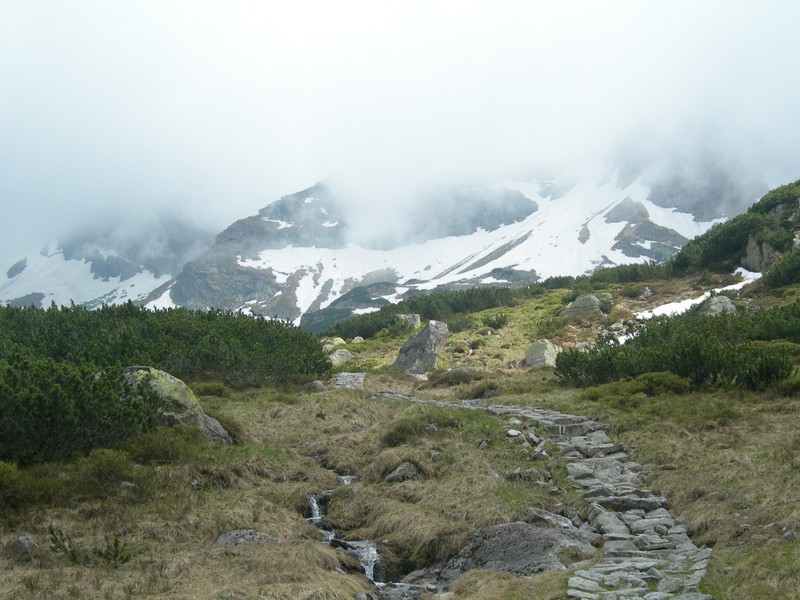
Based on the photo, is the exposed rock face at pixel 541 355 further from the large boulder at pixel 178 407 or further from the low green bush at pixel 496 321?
the large boulder at pixel 178 407

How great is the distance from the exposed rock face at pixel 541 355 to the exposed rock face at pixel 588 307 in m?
11.1

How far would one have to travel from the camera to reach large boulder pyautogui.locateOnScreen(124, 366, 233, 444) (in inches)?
618

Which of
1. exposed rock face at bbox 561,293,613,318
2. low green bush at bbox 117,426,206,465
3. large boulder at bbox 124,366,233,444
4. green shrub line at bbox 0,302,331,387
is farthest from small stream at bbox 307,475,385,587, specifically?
exposed rock face at bbox 561,293,613,318

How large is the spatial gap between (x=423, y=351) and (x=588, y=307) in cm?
1564

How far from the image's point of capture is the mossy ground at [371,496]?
7828 millimetres

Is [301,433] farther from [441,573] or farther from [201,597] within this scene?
[201,597]

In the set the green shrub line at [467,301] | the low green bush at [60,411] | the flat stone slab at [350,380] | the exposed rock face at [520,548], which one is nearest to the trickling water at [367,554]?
the exposed rock face at [520,548]

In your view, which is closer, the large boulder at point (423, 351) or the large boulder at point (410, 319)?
the large boulder at point (423, 351)

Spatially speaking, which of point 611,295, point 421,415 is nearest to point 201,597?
point 421,415

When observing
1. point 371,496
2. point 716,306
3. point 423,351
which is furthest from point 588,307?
point 371,496

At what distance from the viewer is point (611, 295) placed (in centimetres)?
5053

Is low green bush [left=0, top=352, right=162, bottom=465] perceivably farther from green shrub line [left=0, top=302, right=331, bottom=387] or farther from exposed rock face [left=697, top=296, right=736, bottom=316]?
exposed rock face [left=697, top=296, right=736, bottom=316]

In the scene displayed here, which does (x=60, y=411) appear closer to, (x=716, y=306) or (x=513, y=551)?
(x=513, y=551)

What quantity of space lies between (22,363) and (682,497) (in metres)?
14.0
